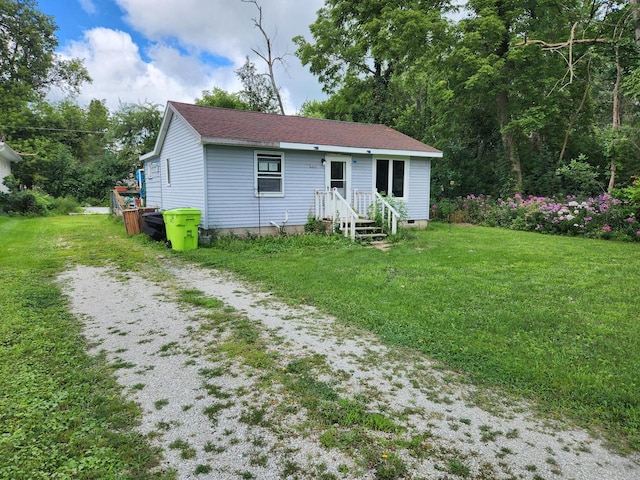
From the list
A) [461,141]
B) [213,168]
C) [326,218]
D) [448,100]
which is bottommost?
[326,218]

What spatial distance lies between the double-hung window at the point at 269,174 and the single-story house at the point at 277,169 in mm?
29

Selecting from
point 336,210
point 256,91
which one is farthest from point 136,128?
point 336,210

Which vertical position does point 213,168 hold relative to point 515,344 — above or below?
above

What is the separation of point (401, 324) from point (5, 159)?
87.5 feet

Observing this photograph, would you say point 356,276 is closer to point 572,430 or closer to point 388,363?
point 388,363

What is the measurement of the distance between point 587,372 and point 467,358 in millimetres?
961

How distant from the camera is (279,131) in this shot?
1176 cm

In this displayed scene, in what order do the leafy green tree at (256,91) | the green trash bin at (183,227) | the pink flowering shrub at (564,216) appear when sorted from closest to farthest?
the green trash bin at (183,227) → the pink flowering shrub at (564,216) → the leafy green tree at (256,91)

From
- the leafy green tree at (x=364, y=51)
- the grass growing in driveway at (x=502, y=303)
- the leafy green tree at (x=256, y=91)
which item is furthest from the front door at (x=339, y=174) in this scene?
the leafy green tree at (x=256, y=91)

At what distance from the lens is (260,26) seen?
24.3 metres

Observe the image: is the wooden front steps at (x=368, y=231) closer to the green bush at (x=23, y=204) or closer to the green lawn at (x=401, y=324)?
the green lawn at (x=401, y=324)

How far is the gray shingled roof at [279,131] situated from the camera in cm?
1005

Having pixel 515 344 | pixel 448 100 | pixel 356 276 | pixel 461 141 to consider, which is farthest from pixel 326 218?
pixel 461 141

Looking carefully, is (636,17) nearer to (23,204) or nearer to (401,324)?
(401,324)
